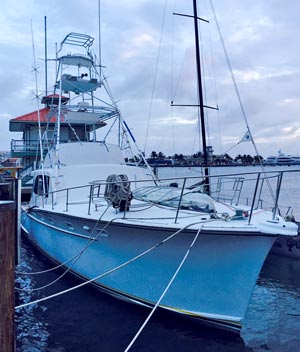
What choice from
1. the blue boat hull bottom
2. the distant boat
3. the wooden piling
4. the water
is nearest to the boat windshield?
the blue boat hull bottom

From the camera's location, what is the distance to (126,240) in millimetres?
6402

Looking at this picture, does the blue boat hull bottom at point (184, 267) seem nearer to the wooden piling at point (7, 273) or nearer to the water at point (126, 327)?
the water at point (126, 327)

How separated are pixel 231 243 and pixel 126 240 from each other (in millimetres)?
1947

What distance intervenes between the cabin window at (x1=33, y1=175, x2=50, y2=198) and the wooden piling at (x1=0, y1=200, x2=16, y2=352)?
20.6 feet

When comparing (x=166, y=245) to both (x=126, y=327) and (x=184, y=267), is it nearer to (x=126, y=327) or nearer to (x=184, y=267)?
(x=184, y=267)

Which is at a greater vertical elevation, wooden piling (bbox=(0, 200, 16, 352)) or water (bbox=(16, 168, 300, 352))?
wooden piling (bbox=(0, 200, 16, 352))

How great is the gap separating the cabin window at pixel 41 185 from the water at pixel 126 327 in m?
3.08

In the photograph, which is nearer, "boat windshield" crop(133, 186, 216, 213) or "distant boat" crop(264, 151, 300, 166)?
"boat windshield" crop(133, 186, 216, 213)

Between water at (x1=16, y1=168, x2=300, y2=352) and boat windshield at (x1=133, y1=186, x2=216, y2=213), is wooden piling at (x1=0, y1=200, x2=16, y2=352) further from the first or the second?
boat windshield at (x1=133, y1=186, x2=216, y2=213)

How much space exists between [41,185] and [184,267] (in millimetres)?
6332

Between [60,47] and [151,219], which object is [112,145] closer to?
[60,47]

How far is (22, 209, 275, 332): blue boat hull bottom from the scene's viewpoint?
18.2ft

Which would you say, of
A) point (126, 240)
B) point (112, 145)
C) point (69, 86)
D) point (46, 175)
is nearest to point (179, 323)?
point (126, 240)

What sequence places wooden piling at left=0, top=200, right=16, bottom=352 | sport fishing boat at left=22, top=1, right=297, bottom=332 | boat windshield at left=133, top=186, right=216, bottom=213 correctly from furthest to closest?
boat windshield at left=133, top=186, right=216, bottom=213 → sport fishing boat at left=22, top=1, right=297, bottom=332 → wooden piling at left=0, top=200, right=16, bottom=352
